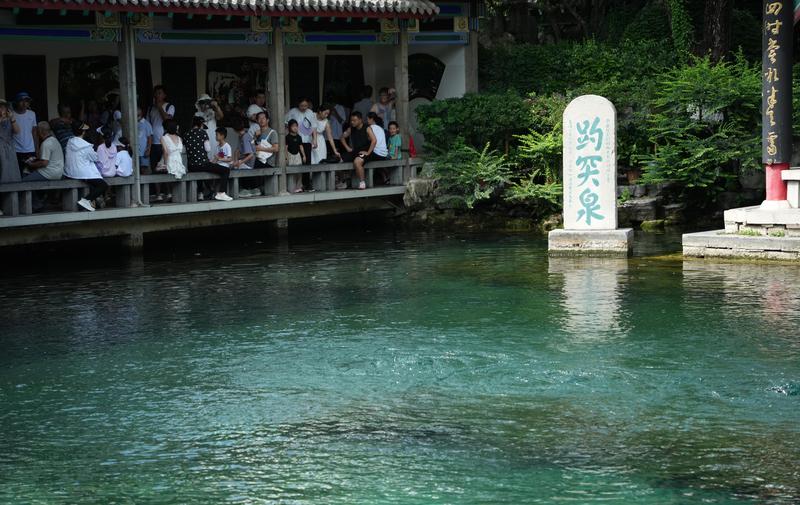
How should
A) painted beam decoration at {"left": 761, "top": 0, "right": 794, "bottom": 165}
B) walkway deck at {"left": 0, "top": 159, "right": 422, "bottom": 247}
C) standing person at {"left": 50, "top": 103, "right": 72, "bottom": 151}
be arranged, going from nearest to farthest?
painted beam decoration at {"left": 761, "top": 0, "right": 794, "bottom": 165} < walkway deck at {"left": 0, "top": 159, "right": 422, "bottom": 247} < standing person at {"left": 50, "top": 103, "right": 72, "bottom": 151}

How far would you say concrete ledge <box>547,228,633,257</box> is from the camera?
16.4m

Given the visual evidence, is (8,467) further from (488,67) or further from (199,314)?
(488,67)

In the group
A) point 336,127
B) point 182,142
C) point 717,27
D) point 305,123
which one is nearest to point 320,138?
point 305,123

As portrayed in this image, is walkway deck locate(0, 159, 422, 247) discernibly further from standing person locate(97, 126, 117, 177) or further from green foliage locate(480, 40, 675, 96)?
green foliage locate(480, 40, 675, 96)

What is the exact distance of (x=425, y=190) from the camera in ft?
68.8

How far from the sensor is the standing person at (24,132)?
17562mm

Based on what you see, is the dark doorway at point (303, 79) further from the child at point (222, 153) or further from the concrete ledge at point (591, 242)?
the concrete ledge at point (591, 242)

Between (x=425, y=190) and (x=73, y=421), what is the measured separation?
12553 millimetres

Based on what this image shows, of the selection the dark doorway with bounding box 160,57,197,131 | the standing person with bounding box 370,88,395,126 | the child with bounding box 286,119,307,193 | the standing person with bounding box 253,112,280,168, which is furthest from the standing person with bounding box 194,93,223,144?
the standing person with bounding box 370,88,395,126

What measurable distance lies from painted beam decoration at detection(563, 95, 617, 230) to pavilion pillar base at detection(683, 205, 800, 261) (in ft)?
4.06

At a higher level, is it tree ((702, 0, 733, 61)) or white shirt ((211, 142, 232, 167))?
tree ((702, 0, 733, 61))

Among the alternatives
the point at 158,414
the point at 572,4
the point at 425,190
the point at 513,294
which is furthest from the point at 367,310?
the point at 572,4

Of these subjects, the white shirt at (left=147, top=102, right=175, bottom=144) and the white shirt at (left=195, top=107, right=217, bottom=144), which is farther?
the white shirt at (left=147, top=102, right=175, bottom=144)

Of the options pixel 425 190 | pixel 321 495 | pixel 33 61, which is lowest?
pixel 321 495
